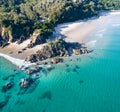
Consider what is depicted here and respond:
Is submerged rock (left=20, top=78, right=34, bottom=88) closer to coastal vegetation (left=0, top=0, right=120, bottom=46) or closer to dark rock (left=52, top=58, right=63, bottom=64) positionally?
dark rock (left=52, top=58, right=63, bottom=64)

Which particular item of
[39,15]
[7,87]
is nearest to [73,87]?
[7,87]

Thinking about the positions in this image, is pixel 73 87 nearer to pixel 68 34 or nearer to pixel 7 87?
pixel 7 87

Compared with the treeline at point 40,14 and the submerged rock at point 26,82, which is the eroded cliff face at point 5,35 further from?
the submerged rock at point 26,82

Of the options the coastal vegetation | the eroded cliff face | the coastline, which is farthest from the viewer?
the coastal vegetation

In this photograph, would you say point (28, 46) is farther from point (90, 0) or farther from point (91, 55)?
point (90, 0)

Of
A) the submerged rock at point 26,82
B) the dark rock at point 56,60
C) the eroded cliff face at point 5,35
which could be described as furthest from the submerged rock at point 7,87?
the eroded cliff face at point 5,35

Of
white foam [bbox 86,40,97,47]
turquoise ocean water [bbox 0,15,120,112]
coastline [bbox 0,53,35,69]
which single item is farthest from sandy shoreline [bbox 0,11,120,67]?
turquoise ocean water [bbox 0,15,120,112]

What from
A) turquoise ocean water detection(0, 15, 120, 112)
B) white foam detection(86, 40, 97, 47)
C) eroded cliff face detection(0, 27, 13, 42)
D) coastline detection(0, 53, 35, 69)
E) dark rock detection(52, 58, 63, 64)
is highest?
eroded cliff face detection(0, 27, 13, 42)

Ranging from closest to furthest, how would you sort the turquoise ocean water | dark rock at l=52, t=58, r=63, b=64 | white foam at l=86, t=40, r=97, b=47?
the turquoise ocean water
dark rock at l=52, t=58, r=63, b=64
white foam at l=86, t=40, r=97, b=47
